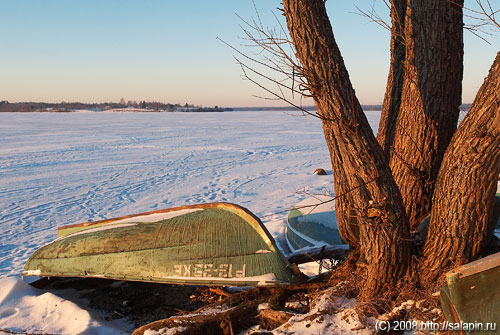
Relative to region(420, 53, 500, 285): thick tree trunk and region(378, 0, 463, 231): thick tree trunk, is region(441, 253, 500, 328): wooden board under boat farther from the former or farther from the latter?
region(378, 0, 463, 231): thick tree trunk

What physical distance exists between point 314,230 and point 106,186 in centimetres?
629

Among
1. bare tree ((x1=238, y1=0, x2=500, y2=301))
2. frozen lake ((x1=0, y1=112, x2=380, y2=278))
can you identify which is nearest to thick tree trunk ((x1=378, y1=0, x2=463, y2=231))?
bare tree ((x1=238, y1=0, x2=500, y2=301))

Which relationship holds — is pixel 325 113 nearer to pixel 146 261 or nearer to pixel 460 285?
pixel 460 285

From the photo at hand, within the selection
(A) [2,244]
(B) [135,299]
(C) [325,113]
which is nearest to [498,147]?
(C) [325,113]

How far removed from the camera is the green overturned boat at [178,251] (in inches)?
150

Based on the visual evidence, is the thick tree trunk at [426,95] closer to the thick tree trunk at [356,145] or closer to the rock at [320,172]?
the thick tree trunk at [356,145]

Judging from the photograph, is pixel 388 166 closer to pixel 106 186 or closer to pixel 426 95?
pixel 426 95

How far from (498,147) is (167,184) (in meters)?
8.65

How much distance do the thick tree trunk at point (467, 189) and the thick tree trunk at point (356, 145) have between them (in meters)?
0.23

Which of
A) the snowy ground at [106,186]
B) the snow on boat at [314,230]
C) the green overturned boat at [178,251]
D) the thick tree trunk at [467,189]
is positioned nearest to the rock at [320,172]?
the snowy ground at [106,186]

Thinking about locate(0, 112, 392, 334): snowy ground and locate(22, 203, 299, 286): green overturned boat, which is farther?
locate(0, 112, 392, 334): snowy ground

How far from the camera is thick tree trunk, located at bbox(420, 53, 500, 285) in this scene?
2.73 metres

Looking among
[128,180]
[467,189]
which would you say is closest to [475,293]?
[467,189]

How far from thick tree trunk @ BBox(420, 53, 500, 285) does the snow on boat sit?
2153mm
